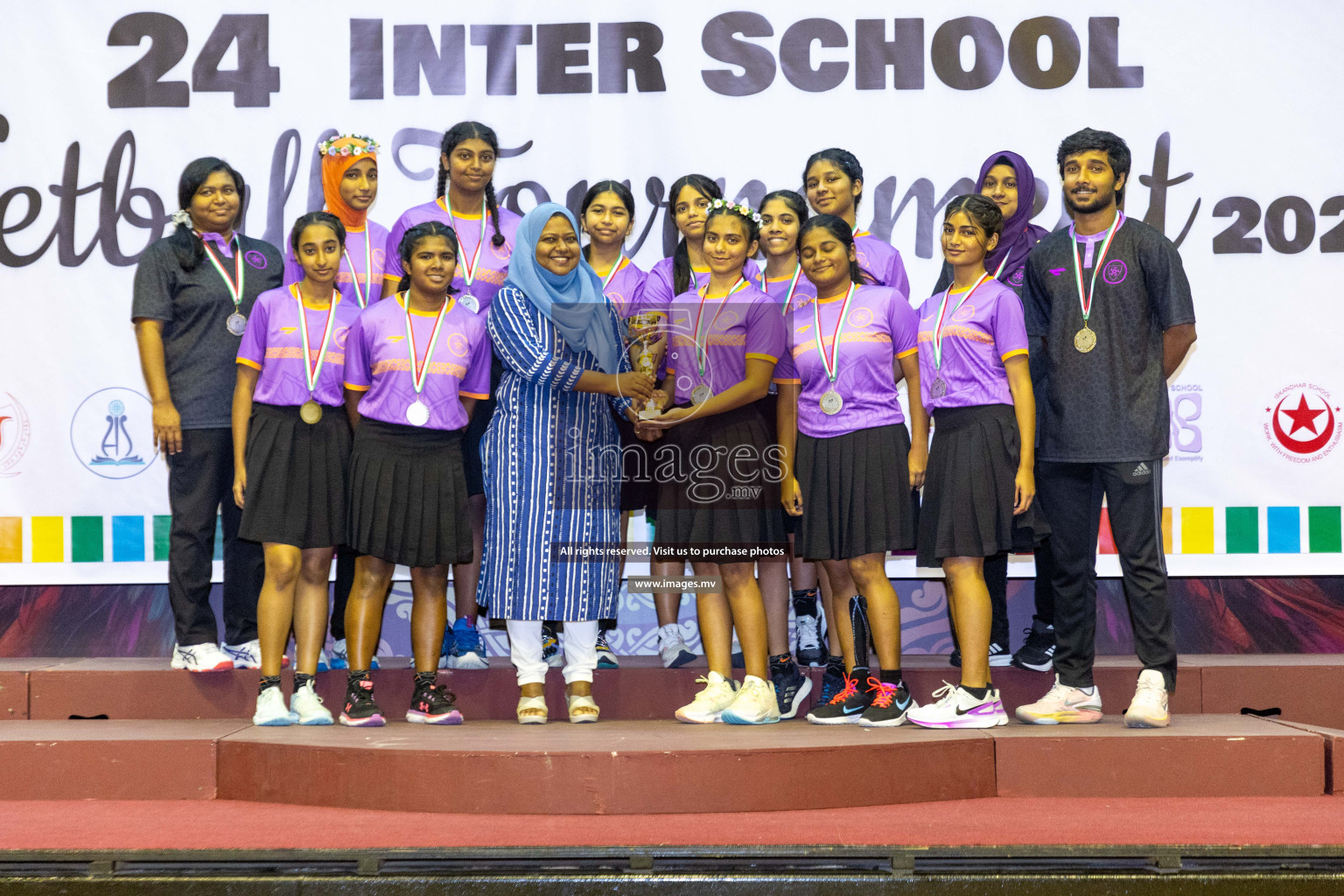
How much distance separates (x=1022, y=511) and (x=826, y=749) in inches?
33.7

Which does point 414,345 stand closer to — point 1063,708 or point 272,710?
point 272,710

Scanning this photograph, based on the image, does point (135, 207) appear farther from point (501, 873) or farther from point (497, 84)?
point (501, 873)

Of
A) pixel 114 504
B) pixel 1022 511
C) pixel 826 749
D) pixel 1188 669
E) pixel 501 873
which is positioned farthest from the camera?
pixel 114 504

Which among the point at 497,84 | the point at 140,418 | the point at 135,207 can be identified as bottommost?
the point at 140,418

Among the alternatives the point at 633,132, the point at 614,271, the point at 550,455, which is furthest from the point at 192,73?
the point at 550,455

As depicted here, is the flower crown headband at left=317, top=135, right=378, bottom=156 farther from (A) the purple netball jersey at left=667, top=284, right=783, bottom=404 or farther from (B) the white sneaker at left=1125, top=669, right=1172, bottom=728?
(B) the white sneaker at left=1125, top=669, right=1172, bottom=728

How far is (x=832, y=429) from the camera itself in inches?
133

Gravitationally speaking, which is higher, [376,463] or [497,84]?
[497,84]

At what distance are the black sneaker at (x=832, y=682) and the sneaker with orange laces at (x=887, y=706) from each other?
0.17 meters

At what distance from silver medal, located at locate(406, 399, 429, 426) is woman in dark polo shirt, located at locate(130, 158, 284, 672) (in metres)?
0.79

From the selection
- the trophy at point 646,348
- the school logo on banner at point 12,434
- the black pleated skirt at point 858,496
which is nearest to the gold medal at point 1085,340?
the black pleated skirt at point 858,496

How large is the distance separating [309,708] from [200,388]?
110 cm

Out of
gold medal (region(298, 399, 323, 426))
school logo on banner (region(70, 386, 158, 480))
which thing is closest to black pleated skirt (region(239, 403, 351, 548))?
gold medal (region(298, 399, 323, 426))

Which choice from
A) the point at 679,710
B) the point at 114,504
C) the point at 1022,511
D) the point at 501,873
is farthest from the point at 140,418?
the point at 1022,511
